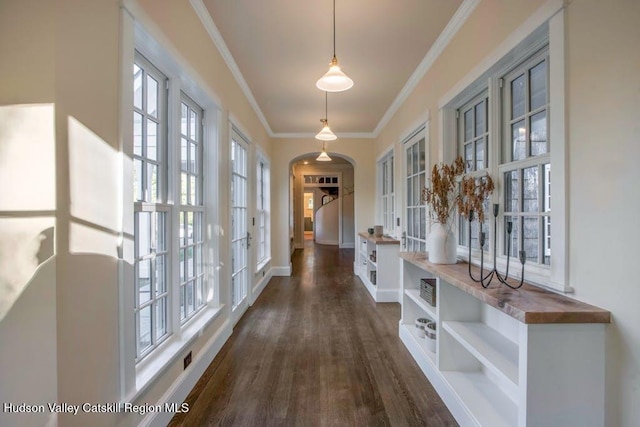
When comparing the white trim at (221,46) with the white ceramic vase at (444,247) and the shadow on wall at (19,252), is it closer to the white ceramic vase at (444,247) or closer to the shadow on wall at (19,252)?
the shadow on wall at (19,252)

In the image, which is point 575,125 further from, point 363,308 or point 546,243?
point 363,308

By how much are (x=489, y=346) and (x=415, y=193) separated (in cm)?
252

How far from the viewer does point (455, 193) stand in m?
2.91

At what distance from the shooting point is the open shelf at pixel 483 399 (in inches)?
71.8

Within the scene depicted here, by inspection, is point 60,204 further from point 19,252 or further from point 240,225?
point 240,225

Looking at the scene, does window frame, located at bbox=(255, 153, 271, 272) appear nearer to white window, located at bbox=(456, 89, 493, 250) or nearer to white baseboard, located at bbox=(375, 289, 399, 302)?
white baseboard, located at bbox=(375, 289, 399, 302)

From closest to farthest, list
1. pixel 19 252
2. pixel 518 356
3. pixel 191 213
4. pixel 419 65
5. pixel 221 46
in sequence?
pixel 19 252 < pixel 518 356 < pixel 191 213 < pixel 221 46 < pixel 419 65

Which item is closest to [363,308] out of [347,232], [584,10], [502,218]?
[502,218]

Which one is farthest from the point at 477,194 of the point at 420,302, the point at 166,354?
the point at 166,354

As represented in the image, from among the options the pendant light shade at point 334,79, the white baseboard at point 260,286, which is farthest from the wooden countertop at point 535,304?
the white baseboard at point 260,286

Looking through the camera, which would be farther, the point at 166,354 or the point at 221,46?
the point at 221,46

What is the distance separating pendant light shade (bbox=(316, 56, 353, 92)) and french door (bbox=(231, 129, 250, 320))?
1.72m

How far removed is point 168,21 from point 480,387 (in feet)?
10.1

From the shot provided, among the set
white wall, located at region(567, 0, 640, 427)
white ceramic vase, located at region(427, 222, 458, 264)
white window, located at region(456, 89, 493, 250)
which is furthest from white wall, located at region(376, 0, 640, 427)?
white ceramic vase, located at region(427, 222, 458, 264)
